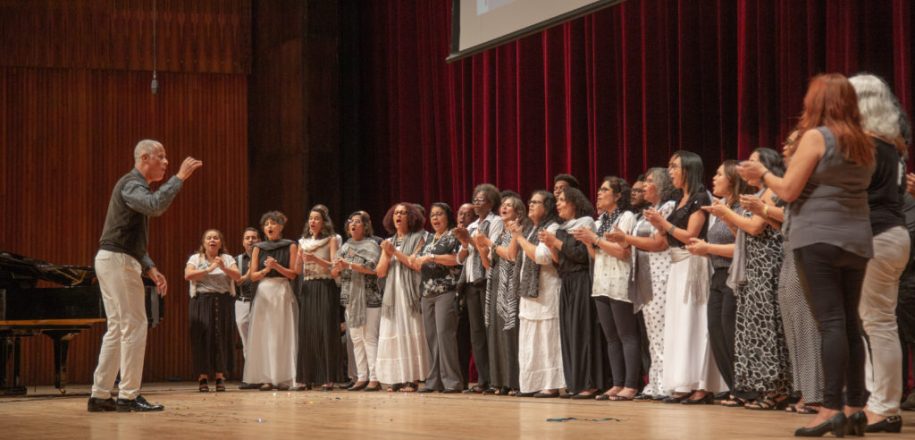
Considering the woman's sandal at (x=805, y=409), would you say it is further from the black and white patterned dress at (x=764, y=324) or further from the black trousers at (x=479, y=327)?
the black trousers at (x=479, y=327)

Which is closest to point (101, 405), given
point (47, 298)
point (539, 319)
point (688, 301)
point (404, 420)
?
point (404, 420)

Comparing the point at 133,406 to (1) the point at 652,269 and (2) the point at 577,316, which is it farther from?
(1) the point at 652,269

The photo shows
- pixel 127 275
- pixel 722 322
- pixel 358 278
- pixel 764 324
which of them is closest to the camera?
pixel 764 324

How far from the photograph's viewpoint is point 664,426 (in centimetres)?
442

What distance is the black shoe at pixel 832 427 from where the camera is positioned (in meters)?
3.69

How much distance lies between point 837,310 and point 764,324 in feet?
5.93

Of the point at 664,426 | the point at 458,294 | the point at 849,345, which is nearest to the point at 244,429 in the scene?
the point at 664,426

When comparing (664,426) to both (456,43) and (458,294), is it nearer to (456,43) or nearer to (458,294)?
(458,294)

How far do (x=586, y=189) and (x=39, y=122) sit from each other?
17.8 ft

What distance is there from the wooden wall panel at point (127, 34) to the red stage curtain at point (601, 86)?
136 centimetres

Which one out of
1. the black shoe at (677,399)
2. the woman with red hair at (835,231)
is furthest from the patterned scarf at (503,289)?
the woman with red hair at (835,231)

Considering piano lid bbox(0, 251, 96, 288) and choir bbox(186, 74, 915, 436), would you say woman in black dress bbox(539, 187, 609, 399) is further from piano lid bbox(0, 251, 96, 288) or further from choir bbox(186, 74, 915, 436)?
piano lid bbox(0, 251, 96, 288)

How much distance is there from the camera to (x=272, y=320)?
347 inches

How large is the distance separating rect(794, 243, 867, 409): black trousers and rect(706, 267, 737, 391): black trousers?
196cm
